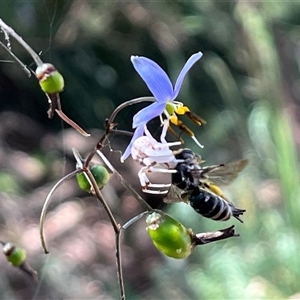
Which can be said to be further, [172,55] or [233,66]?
[233,66]

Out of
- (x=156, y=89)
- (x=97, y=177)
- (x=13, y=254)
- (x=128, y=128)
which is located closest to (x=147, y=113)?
(x=156, y=89)

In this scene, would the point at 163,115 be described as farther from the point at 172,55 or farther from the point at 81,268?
the point at 172,55

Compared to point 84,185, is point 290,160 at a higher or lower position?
lower

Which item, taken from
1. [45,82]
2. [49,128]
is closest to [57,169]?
[49,128]

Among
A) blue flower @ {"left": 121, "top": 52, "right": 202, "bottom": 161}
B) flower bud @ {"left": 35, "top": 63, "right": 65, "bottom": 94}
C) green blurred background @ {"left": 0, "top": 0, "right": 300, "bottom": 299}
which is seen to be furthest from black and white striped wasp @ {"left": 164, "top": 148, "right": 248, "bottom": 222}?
green blurred background @ {"left": 0, "top": 0, "right": 300, "bottom": 299}

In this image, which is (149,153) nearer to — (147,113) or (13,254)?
(147,113)

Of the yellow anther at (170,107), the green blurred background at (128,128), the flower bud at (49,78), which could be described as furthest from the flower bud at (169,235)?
the green blurred background at (128,128)

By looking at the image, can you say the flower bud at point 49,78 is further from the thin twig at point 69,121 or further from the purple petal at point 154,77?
the purple petal at point 154,77
